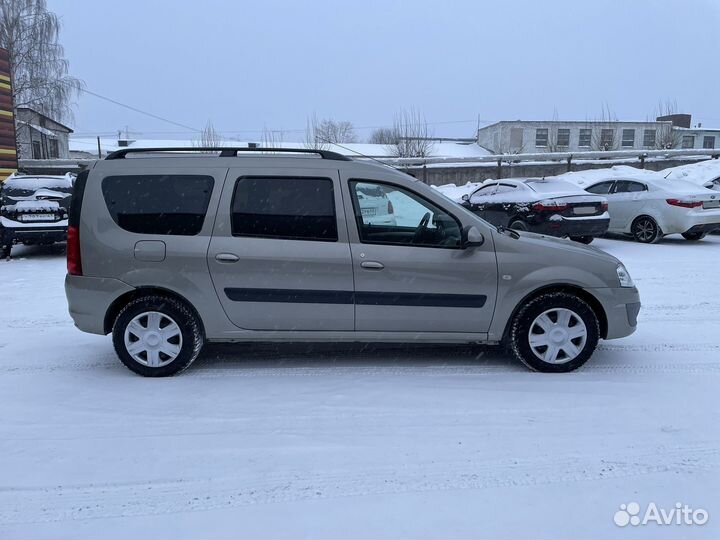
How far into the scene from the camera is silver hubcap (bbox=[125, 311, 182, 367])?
4246 mm

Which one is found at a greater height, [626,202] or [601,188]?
[601,188]

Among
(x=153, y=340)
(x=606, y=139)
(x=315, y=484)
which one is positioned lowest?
(x=315, y=484)

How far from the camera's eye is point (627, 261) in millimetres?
9445

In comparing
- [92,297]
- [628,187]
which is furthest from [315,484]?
[628,187]

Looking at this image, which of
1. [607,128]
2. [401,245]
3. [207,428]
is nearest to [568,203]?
[401,245]

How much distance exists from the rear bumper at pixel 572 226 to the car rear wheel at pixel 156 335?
7.56 m

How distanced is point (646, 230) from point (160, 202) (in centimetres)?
1046

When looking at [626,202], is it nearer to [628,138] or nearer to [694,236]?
[694,236]

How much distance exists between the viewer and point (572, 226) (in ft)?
32.9

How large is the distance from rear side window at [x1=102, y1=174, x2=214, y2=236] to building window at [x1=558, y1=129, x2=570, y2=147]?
46.8 m

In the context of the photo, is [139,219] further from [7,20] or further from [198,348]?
[7,20]

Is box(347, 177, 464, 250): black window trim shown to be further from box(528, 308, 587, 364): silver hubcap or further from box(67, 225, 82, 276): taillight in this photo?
box(67, 225, 82, 276): taillight

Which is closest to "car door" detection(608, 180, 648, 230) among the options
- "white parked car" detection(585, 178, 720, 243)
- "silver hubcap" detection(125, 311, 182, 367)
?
"white parked car" detection(585, 178, 720, 243)

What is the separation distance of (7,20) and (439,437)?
3303cm
